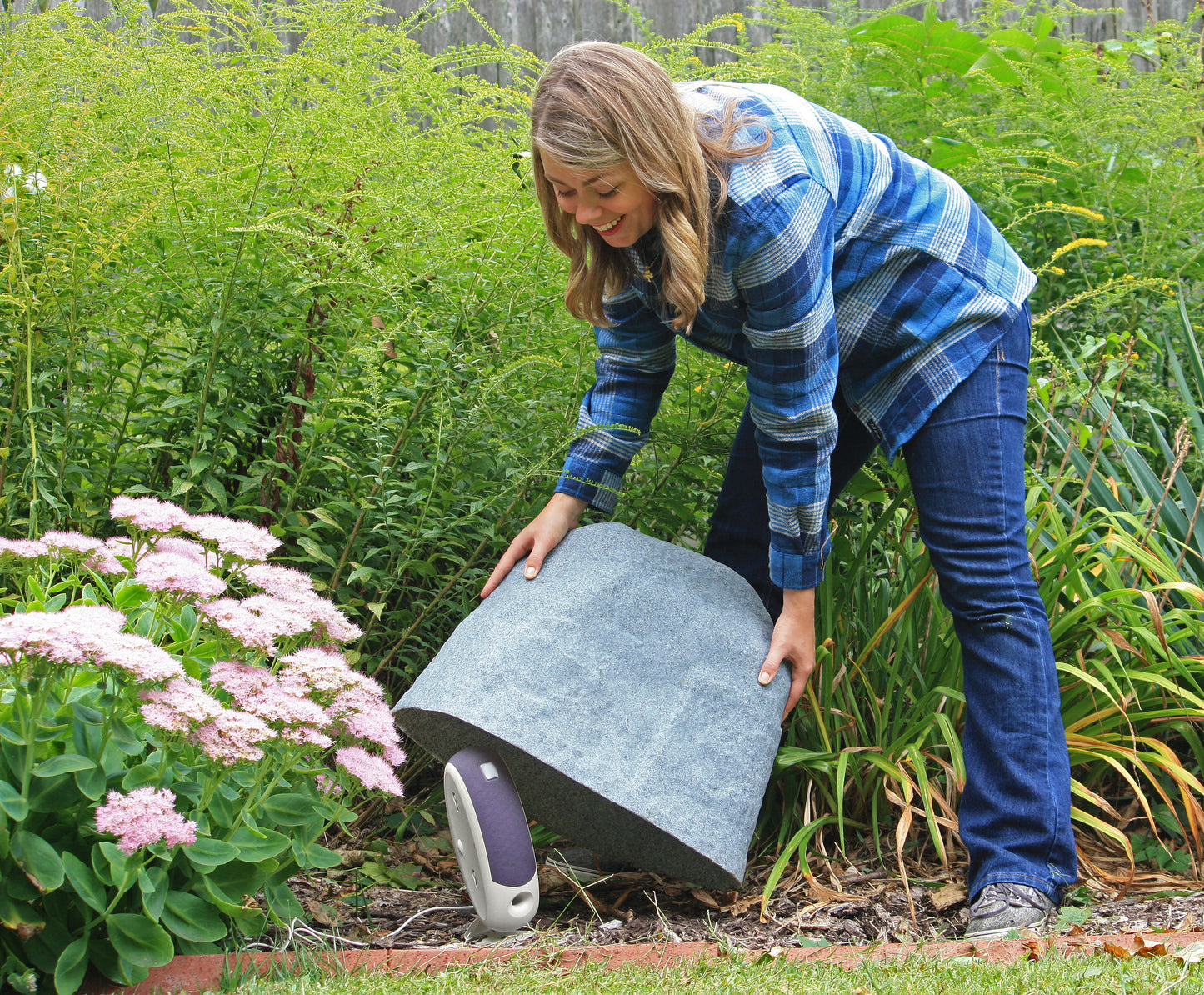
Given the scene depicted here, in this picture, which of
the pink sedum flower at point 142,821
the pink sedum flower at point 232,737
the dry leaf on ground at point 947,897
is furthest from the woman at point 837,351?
the pink sedum flower at point 142,821

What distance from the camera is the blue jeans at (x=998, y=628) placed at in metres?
1.92

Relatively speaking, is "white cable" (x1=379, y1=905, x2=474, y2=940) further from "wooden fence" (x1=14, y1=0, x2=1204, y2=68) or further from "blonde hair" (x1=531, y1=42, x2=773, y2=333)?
"wooden fence" (x1=14, y1=0, x2=1204, y2=68)

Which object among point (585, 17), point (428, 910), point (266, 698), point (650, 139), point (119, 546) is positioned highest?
point (585, 17)

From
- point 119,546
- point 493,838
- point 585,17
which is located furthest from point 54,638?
point 585,17

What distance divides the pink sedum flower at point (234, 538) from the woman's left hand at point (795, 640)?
0.95 metres

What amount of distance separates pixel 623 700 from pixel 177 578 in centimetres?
80

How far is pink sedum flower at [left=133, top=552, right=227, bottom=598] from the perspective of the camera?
4.81 feet

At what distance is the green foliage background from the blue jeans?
0.88 ft

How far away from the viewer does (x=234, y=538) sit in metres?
1.62

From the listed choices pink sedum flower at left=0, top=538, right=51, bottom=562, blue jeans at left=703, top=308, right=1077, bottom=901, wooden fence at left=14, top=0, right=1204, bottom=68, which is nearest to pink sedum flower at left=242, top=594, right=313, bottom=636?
pink sedum flower at left=0, top=538, right=51, bottom=562

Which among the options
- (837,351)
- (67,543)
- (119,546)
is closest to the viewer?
(67,543)

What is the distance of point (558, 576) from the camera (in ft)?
6.46

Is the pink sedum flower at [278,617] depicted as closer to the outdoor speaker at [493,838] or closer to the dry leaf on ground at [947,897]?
the outdoor speaker at [493,838]

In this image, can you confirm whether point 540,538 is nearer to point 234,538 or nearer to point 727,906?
point 234,538
